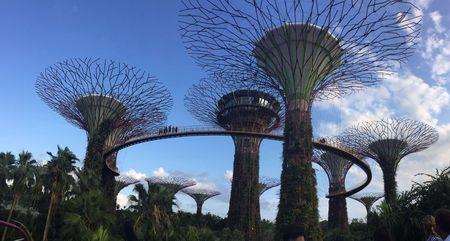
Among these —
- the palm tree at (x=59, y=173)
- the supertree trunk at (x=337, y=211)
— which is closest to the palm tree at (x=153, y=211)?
the palm tree at (x=59, y=173)

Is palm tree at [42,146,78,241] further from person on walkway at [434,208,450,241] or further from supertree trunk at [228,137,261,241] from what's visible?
person on walkway at [434,208,450,241]

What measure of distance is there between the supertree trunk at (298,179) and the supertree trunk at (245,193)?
25.6m

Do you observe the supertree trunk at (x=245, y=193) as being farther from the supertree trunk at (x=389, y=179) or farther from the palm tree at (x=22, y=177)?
the palm tree at (x=22, y=177)

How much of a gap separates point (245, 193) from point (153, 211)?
77.6 feet

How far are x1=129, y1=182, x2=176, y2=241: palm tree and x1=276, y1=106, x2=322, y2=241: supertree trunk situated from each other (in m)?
7.70

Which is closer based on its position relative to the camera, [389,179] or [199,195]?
[389,179]

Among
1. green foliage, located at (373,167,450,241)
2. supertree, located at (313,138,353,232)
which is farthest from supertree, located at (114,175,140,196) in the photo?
green foliage, located at (373,167,450,241)

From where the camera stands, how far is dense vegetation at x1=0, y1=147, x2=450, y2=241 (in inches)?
732

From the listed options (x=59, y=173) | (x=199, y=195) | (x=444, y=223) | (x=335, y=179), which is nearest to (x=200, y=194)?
(x=199, y=195)

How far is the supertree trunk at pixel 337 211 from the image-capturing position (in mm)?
61500

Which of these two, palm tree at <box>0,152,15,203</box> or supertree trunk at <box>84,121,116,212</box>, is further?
supertree trunk at <box>84,121,116,212</box>

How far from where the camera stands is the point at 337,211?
62.6 metres

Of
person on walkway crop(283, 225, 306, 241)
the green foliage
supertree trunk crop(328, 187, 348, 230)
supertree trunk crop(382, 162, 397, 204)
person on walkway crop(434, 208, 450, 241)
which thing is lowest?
person on walkway crop(283, 225, 306, 241)

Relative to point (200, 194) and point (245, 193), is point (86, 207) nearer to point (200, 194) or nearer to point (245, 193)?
point (245, 193)
